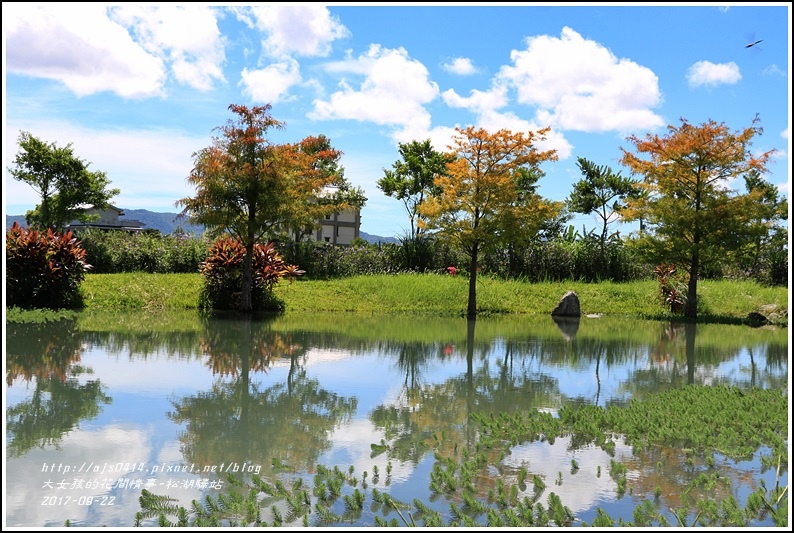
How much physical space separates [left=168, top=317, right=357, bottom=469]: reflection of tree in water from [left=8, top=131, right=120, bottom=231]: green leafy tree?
2018 cm

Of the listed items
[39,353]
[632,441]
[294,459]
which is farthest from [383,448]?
[39,353]

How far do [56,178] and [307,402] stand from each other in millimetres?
24361

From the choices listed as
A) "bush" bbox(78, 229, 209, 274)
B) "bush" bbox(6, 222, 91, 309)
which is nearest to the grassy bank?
"bush" bbox(6, 222, 91, 309)

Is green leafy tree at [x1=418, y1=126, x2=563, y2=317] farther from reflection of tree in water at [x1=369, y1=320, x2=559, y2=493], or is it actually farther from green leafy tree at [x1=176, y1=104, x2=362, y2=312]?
reflection of tree in water at [x1=369, y1=320, x2=559, y2=493]

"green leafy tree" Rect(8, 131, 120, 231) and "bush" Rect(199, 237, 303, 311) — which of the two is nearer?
"bush" Rect(199, 237, 303, 311)

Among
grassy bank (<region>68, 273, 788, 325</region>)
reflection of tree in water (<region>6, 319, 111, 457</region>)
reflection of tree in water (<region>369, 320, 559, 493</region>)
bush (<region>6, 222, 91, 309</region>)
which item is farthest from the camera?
grassy bank (<region>68, 273, 788, 325</region>)

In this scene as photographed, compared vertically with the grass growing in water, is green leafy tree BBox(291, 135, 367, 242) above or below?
above

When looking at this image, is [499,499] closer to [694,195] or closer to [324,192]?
[694,195]

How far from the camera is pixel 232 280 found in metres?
20.3

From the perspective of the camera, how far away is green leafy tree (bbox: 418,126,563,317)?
19703 millimetres

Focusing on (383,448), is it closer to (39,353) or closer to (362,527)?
(362,527)

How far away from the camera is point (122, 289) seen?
2064 centimetres

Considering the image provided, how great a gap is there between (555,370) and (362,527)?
7059 mm

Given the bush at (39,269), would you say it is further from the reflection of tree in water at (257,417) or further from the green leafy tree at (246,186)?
the reflection of tree in water at (257,417)
